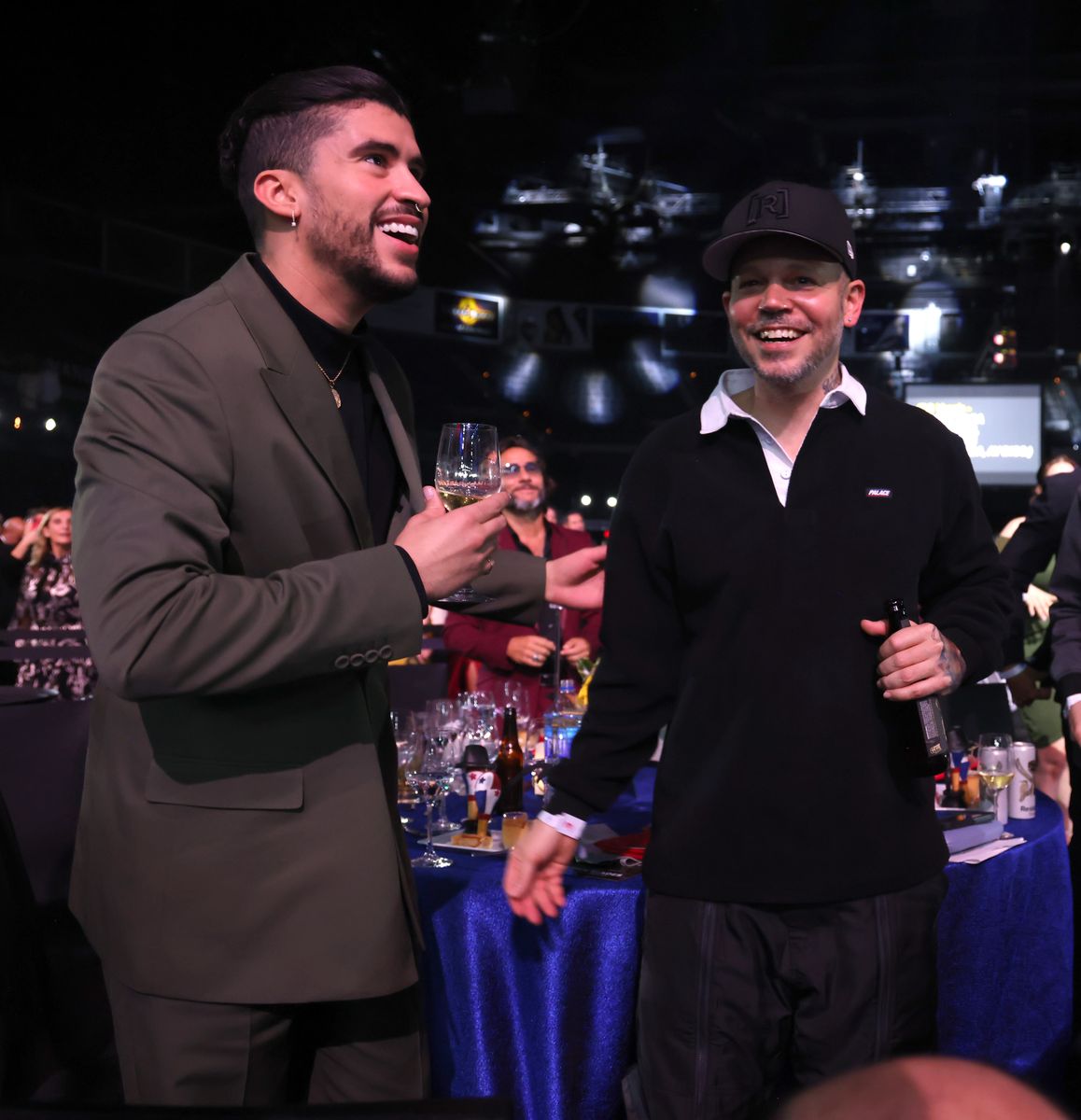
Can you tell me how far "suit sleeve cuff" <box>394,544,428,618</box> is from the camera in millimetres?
1427

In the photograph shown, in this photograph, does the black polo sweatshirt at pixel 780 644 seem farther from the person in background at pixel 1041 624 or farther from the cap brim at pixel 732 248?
the person in background at pixel 1041 624

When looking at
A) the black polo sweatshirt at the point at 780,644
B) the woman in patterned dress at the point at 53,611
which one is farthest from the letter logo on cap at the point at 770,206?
the woman in patterned dress at the point at 53,611

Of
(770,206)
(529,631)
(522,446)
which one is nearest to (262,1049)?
(770,206)

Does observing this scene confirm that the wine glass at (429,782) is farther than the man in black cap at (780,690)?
Yes

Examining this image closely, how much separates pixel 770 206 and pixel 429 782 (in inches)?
52.5

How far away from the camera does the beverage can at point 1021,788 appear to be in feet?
9.03

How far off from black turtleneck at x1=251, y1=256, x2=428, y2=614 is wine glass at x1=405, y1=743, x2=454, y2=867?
831 millimetres

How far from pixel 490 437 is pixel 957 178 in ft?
41.4

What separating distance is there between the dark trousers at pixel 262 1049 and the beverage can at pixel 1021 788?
1690 millimetres

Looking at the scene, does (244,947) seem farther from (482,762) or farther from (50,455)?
(50,455)

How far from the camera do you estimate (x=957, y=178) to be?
508 inches

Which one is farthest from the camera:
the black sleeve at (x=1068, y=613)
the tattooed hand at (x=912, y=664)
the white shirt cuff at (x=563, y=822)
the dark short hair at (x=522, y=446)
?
the dark short hair at (x=522, y=446)

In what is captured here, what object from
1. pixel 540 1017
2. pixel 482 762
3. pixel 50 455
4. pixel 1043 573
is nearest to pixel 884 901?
pixel 540 1017

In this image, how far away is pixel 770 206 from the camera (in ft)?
6.44
